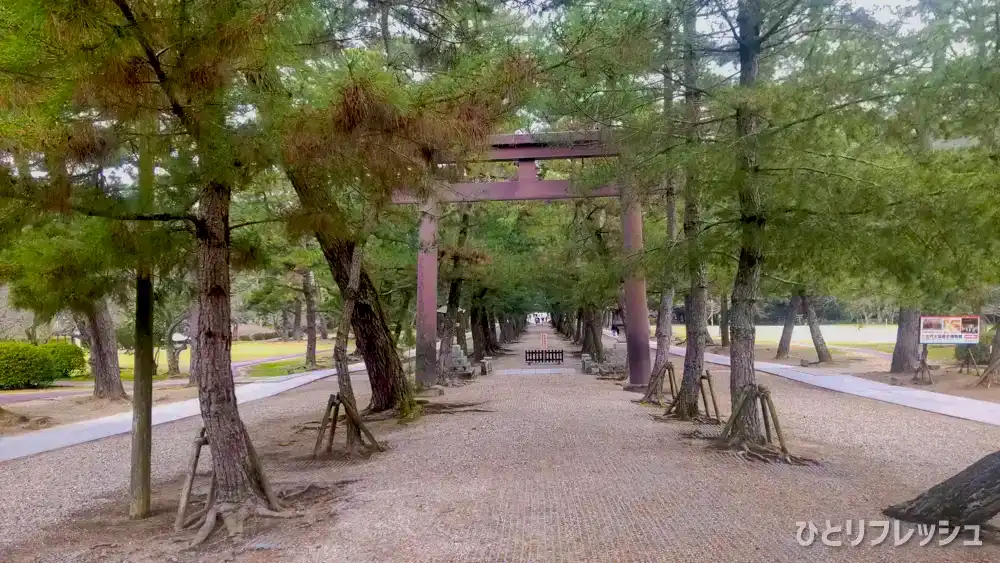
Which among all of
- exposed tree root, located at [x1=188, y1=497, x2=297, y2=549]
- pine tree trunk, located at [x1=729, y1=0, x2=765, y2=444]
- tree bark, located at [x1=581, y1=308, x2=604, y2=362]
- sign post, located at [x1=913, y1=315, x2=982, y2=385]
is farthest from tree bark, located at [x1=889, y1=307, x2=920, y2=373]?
exposed tree root, located at [x1=188, y1=497, x2=297, y2=549]

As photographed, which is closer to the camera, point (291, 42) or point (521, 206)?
point (291, 42)

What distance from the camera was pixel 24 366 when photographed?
21453mm

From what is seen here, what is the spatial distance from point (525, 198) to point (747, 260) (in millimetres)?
7953

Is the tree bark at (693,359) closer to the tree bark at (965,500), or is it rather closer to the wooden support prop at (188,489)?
the tree bark at (965,500)

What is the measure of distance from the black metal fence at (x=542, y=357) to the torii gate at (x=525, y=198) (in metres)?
9.54

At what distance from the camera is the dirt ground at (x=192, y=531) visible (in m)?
4.89

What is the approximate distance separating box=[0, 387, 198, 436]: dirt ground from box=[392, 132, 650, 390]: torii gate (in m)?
6.36

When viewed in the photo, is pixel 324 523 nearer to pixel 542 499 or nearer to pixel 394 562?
pixel 394 562

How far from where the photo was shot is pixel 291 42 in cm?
551

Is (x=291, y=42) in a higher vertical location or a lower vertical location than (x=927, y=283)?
higher

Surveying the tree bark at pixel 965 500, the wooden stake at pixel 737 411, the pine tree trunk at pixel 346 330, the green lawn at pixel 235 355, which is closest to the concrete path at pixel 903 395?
the wooden stake at pixel 737 411

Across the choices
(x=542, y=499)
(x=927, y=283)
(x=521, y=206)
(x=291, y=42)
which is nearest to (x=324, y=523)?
(x=542, y=499)

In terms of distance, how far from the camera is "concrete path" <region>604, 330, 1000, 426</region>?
1213 cm

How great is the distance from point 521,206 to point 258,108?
16.6 meters
